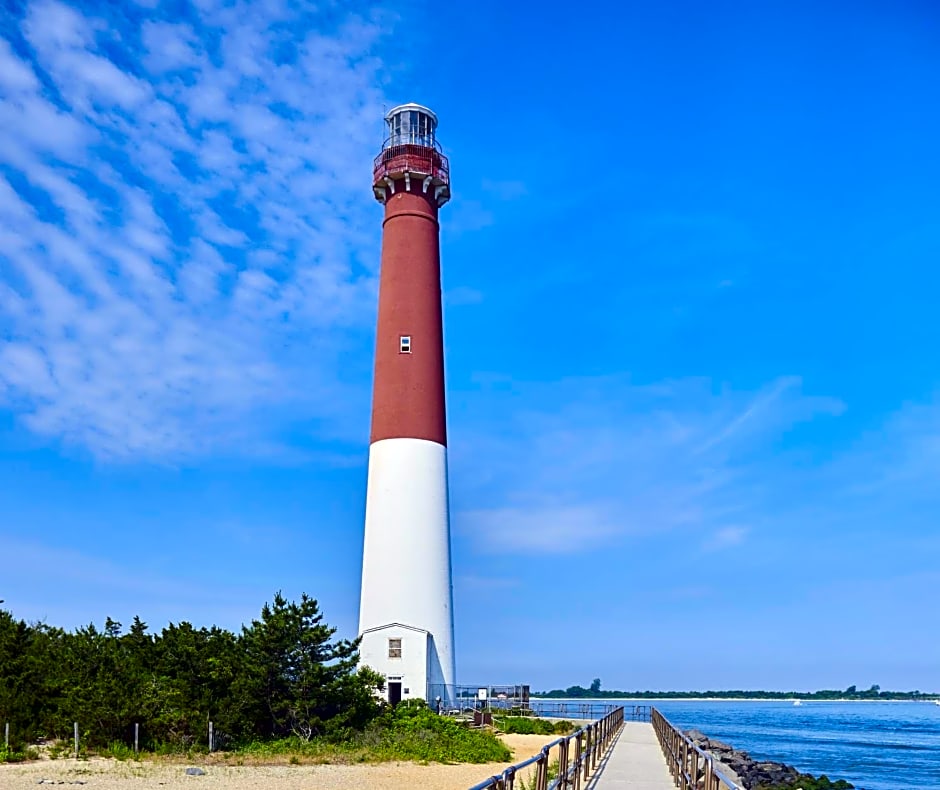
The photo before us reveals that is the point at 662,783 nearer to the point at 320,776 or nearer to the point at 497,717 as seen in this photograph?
the point at 320,776

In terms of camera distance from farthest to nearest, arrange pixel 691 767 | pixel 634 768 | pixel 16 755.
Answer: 1. pixel 16 755
2. pixel 634 768
3. pixel 691 767

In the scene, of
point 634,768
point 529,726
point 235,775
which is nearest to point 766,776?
point 529,726

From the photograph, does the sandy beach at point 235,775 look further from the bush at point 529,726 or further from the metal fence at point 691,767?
the bush at point 529,726

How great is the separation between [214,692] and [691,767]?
45.4 feet

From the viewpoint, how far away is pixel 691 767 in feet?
47.1

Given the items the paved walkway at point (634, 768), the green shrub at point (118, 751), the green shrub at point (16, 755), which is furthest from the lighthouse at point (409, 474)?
the green shrub at point (16, 755)

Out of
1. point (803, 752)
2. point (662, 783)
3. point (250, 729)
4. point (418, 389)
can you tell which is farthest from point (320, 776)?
point (803, 752)

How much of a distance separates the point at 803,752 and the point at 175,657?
36224 millimetres

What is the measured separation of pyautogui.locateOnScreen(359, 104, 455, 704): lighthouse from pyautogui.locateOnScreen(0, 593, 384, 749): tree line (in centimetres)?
202

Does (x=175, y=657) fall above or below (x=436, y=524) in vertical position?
below

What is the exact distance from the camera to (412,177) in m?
31.2

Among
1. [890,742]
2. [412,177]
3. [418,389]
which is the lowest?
[890,742]

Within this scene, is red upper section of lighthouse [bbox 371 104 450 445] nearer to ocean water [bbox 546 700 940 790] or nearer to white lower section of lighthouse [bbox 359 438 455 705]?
white lower section of lighthouse [bbox 359 438 455 705]

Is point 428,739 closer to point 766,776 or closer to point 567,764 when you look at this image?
point 567,764
